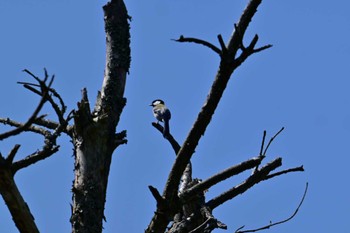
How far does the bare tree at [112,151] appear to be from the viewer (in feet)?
11.5

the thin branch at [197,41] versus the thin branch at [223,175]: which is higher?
the thin branch at [197,41]

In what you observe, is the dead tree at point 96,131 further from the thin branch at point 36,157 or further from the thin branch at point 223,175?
the thin branch at point 223,175

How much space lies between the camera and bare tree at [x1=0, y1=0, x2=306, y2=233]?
3.51 meters

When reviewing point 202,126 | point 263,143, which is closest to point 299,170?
point 263,143

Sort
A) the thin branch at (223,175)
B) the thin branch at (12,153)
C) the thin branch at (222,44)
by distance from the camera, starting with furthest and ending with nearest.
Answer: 1. the thin branch at (223,175)
2. the thin branch at (12,153)
3. the thin branch at (222,44)

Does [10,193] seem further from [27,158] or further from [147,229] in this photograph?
[147,229]

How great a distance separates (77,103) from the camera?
4566 millimetres

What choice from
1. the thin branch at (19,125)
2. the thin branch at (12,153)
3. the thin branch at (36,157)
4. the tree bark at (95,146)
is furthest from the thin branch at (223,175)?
the thin branch at (19,125)

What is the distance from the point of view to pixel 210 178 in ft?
13.4

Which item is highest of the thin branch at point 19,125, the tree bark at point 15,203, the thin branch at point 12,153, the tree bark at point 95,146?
the thin branch at point 19,125

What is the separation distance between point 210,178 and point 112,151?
855 millimetres

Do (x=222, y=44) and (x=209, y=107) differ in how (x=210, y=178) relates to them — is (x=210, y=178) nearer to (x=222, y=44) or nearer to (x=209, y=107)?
(x=209, y=107)

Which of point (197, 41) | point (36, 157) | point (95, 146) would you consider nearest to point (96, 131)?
point (95, 146)

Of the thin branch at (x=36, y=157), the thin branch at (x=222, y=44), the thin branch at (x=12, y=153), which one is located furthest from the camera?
the thin branch at (x=36, y=157)
